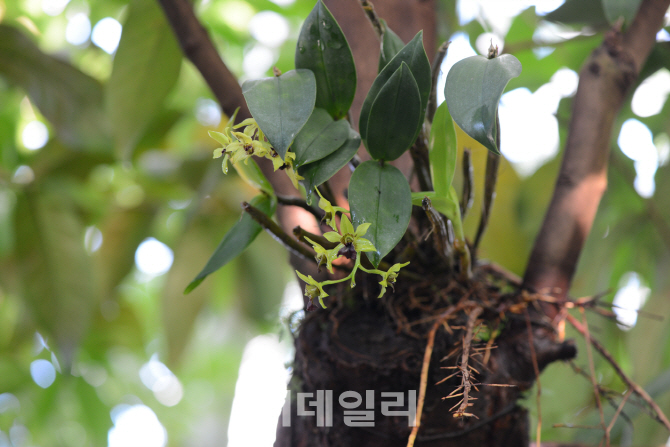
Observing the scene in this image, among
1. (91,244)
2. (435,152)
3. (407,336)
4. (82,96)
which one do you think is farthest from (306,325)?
(91,244)

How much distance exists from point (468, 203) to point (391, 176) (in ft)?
0.42

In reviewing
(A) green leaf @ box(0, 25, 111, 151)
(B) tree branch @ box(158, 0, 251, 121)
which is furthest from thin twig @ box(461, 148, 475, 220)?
(A) green leaf @ box(0, 25, 111, 151)

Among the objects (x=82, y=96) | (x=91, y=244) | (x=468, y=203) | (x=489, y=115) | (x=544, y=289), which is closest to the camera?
(x=489, y=115)

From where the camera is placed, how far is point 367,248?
0.87 ft

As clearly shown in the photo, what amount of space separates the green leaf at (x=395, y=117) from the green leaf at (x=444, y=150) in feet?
0.11

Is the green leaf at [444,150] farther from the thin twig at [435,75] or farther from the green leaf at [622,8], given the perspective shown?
the green leaf at [622,8]

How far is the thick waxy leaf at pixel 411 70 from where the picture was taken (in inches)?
11.9

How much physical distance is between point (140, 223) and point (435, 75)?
2.83 feet

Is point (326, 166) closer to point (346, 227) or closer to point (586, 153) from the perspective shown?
point (346, 227)

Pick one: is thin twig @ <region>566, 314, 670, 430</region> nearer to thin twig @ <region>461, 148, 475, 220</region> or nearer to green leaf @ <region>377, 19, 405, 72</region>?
thin twig @ <region>461, 148, 475, 220</region>

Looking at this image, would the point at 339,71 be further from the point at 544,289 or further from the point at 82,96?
the point at 82,96

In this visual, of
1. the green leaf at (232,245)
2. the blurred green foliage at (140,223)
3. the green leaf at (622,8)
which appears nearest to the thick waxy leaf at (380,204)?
the green leaf at (232,245)

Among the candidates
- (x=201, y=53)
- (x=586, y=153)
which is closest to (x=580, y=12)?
(x=586, y=153)

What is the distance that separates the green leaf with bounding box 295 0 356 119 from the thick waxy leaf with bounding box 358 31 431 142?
0.10ft
